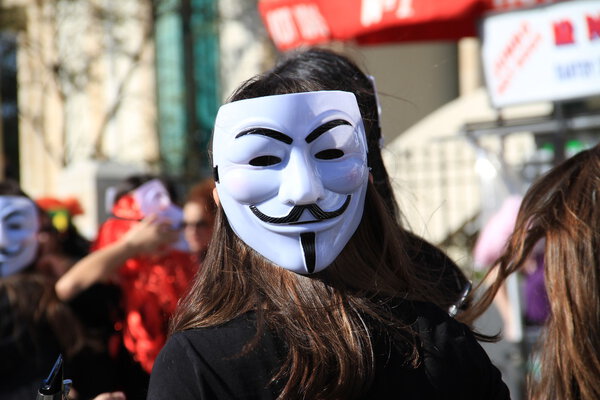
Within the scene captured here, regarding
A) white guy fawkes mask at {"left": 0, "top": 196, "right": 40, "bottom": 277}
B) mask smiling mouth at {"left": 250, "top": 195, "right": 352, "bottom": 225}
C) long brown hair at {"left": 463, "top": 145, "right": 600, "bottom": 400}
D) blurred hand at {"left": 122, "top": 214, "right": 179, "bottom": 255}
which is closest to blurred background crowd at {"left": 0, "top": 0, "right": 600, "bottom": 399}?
blurred hand at {"left": 122, "top": 214, "right": 179, "bottom": 255}

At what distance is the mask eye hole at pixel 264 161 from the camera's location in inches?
67.2

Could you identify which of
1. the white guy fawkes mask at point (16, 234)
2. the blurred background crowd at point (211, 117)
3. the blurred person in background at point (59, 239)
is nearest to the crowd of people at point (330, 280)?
the blurred background crowd at point (211, 117)

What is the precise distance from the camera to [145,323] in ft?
12.2

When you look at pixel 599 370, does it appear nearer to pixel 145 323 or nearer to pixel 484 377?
pixel 484 377

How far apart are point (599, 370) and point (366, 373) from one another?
584 millimetres

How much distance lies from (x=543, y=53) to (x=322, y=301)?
341 cm

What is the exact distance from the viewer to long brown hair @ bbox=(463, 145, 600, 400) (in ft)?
6.07

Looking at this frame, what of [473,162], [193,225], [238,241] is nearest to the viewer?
[238,241]

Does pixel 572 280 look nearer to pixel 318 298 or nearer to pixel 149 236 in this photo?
pixel 318 298

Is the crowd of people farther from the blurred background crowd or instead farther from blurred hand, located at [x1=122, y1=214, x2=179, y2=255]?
blurred hand, located at [x1=122, y1=214, x2=179, y2=255]

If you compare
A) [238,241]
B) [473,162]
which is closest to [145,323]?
[238,241]

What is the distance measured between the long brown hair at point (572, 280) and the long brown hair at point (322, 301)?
12.4 inches

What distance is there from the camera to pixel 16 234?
3.46 m

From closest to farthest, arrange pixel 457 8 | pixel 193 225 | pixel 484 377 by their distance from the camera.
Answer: pixel 484 377, pixel 193 225, pixel 457 8
